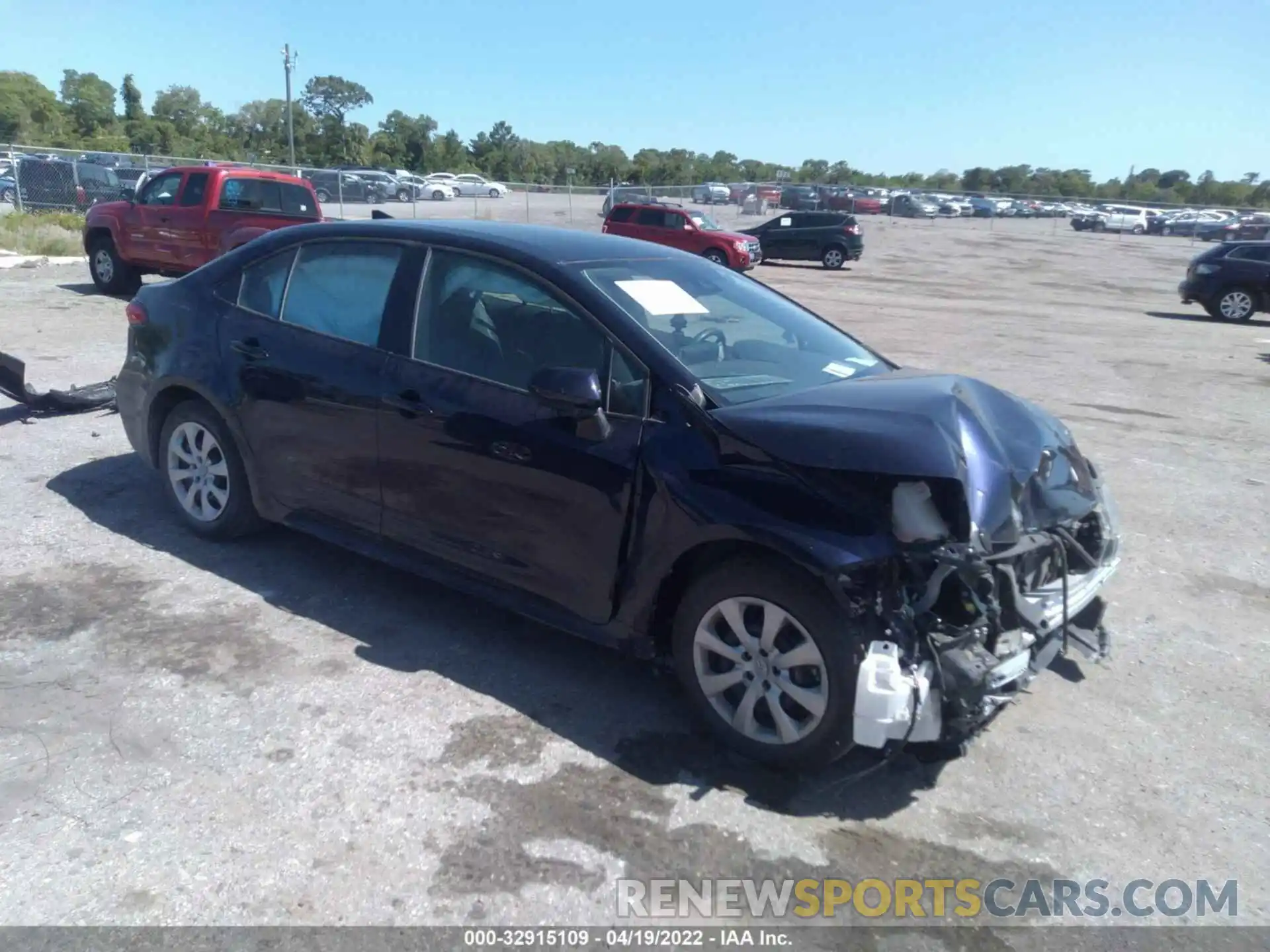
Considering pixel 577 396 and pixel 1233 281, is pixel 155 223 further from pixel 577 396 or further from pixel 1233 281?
pixel 1233 281

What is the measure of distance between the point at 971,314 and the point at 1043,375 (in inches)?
306

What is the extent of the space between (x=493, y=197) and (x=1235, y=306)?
4368cm

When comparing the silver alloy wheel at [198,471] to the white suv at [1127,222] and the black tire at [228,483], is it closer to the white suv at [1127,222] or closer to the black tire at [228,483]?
the black tire at [228,483]

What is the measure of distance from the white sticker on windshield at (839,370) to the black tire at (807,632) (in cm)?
130

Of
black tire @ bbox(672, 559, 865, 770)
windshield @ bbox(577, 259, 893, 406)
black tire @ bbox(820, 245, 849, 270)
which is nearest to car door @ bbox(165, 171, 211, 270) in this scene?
windshield @ bbox(577, 259, 893, 406)

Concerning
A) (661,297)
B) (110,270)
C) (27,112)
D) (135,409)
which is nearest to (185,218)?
(110,270)

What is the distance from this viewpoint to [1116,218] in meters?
62.5

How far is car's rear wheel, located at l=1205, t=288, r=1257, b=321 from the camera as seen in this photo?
20359mm

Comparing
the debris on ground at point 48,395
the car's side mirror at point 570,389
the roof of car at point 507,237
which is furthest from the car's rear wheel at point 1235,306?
the car's side mirror at point 570,389

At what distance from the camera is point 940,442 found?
351 centimetres

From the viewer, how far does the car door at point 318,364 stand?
15.6 feet

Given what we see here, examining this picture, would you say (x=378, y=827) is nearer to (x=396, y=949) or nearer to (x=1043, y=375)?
(x=396, y=949)

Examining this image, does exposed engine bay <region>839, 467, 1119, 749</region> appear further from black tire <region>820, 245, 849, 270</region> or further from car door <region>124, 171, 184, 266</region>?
black tire <region>820, 245, 849, 270</region>

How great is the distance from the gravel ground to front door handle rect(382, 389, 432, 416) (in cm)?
97
